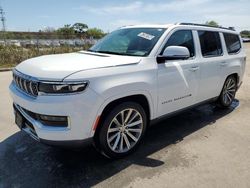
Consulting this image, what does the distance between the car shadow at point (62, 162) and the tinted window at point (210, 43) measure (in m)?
1.52

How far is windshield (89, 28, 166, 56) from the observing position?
3829 mm

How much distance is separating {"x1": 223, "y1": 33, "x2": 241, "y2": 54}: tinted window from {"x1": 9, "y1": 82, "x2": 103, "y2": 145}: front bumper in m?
3.63

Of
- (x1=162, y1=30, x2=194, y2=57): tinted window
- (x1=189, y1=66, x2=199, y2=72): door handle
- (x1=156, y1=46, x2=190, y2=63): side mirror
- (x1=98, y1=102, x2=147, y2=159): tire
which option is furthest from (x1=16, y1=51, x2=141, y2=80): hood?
(x1=189, y1=66, x2=199, y2=72): door handle

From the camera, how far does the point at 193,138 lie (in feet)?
14.0

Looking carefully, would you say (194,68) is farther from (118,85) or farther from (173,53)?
(118,85)

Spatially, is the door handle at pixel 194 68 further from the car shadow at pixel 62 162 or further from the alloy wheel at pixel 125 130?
the alloy wheel at pixel 125 130

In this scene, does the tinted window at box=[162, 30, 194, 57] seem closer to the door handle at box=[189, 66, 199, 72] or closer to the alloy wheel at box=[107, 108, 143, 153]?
the door handle at box=[189, 66, 199, 72]

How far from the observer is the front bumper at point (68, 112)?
279 cm

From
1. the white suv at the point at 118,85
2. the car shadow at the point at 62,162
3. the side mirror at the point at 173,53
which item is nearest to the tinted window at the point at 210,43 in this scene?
the white suv at the point at 118,85

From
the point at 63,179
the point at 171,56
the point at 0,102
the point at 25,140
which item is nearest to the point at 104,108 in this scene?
the point at 63,179

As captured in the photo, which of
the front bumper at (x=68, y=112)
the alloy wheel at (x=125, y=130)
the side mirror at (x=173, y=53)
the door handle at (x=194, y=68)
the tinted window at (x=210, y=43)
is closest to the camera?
the front bumper at (x=68, y=112)

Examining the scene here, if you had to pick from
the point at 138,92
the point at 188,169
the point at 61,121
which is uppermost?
the point at 138,92

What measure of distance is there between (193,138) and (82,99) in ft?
7.40

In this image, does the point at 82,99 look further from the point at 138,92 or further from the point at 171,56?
the point at 171,56
